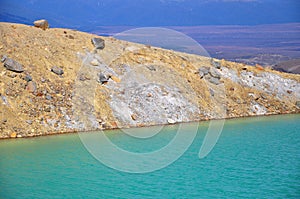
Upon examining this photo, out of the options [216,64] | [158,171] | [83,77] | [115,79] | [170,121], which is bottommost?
[158,171]

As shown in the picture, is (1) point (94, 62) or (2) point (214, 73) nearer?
(1) point (94, 62)

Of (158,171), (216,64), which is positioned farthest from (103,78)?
(158,171)

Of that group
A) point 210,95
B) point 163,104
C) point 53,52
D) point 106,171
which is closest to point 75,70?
point 53,52

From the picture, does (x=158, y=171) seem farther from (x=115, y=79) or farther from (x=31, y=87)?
(x=115, y=79)

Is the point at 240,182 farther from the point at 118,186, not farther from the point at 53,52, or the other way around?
the point at 53,52

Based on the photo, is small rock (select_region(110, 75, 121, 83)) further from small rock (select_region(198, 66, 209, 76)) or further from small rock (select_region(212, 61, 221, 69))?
small rock (select_region(212, 61, 221, 69))

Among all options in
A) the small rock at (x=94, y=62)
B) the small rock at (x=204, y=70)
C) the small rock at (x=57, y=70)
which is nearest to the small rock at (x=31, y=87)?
the small rock at (x=57, y=70)
